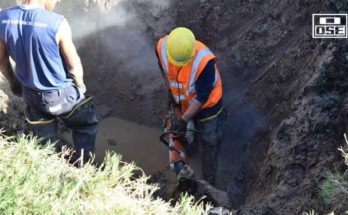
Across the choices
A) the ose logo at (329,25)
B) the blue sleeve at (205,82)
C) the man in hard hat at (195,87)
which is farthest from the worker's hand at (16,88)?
the ose logo at (329,25)

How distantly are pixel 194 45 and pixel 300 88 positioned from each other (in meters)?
1.22

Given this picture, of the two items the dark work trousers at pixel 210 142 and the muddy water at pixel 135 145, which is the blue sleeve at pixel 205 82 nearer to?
the dark work trousers at pixel 210 142

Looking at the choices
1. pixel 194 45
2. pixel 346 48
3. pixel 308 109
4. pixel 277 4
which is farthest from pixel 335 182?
pixel 277 4

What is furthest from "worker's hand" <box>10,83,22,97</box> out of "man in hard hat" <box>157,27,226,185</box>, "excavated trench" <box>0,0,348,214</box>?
"man in hard hat" <box>157,27,226,185</box>

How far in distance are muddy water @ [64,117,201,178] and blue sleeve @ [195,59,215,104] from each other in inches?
44.6

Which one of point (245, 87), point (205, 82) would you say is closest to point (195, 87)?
point (205, 82)

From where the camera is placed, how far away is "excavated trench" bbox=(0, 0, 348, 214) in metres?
4.19

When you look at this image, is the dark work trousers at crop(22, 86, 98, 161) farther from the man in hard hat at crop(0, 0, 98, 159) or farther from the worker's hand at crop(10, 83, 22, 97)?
the worker's hand at crop(10, 83, 22, 97)

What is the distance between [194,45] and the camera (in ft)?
15.2

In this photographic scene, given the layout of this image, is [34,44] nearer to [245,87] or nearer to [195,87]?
[195,87]

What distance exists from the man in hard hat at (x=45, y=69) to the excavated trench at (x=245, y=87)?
78cm

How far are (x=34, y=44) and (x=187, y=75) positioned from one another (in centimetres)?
152

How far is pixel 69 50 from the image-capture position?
4102mm

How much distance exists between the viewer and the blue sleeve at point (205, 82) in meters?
4.68
